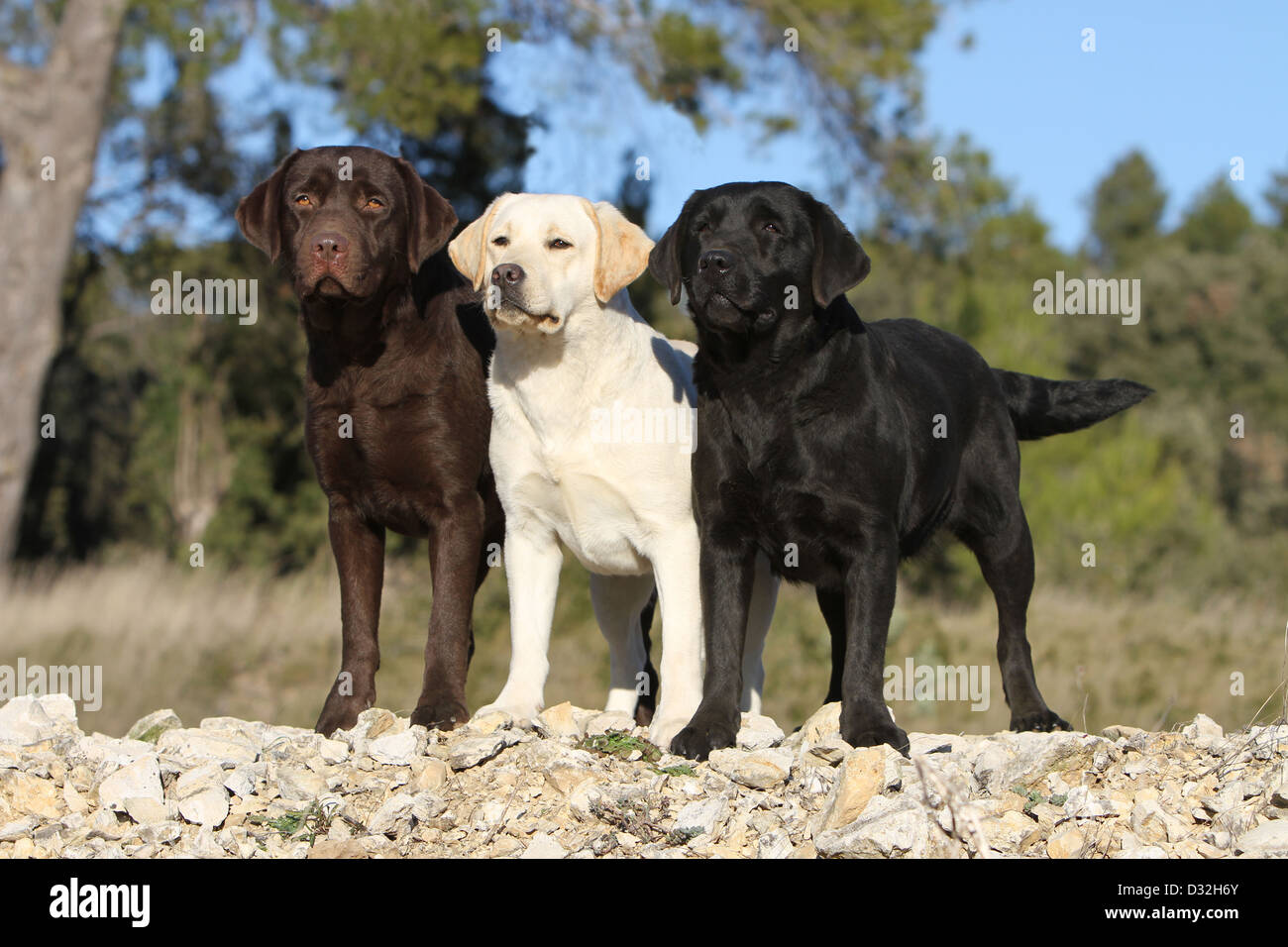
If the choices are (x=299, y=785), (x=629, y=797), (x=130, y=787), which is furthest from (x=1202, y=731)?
(x=130, y=787)

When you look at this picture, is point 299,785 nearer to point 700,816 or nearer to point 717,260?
point 700,816

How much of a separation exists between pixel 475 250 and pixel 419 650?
25.9ft

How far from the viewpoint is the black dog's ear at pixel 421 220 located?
5723 mm

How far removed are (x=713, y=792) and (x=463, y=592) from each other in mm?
1530

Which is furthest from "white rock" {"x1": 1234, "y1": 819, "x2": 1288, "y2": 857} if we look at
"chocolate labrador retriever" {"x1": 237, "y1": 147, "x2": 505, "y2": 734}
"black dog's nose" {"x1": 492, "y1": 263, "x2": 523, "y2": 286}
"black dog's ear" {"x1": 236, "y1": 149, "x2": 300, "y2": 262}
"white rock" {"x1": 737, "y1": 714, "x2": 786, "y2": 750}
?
"black dog's ear" {"x1": 236, "y1": 149, "x2": 300, "y2": 262}

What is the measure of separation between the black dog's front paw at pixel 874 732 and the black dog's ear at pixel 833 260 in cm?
151

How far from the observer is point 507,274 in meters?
5.24

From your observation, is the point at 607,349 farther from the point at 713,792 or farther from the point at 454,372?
the point at 713,792

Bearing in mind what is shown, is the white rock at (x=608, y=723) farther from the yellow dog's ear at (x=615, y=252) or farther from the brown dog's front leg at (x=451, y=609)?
the yellow dog's ear at (x=615, y=252)

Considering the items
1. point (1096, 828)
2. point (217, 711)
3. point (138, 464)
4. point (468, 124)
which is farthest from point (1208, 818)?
point (138, 464)

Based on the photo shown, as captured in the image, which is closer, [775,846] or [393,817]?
[775,846]

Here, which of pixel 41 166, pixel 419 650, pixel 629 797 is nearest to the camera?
pixel 629 797

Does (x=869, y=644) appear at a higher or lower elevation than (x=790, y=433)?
lower

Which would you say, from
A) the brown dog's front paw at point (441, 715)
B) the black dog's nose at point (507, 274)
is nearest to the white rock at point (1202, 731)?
the brown dog's front paw at point (441, 715)
